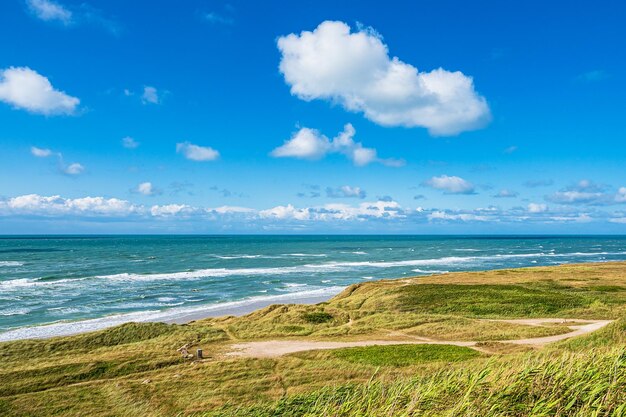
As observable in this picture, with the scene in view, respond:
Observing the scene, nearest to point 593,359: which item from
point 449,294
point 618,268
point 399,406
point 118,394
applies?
point 399,406

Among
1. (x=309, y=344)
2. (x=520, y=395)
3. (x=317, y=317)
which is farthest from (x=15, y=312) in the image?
(x=520, y=395)

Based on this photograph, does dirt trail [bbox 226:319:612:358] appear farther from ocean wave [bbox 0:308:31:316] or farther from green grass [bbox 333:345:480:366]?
ocean wave [bbox 0:308:31:316]

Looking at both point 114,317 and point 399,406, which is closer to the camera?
point 399,406

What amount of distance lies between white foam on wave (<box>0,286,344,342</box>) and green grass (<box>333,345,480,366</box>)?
27106 millimetres

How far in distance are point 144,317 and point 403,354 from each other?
110 feet

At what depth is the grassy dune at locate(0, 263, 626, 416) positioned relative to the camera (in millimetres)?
11047

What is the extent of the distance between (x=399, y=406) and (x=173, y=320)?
44159 millimetres

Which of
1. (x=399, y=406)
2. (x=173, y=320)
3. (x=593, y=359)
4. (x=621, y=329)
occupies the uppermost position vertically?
(x=593, y=359)

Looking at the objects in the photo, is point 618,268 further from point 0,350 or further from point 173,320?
point 0,350

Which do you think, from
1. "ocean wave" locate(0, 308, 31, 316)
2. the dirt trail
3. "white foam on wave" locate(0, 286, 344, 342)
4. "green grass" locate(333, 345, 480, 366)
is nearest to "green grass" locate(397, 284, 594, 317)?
the dirt trail

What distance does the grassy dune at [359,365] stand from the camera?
435 inches

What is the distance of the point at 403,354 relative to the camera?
30641mm

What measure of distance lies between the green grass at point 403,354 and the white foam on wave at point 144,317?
2711 cm

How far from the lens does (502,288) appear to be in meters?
56.4
